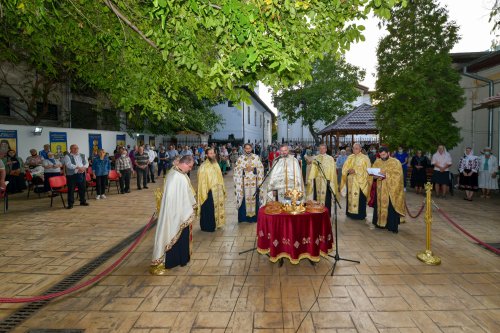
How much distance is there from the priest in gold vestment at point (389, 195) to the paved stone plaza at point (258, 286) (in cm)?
46

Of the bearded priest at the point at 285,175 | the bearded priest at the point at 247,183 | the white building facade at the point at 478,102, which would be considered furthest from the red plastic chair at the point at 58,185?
the white building facade at the point at 478,102

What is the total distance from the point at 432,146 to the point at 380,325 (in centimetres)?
1342

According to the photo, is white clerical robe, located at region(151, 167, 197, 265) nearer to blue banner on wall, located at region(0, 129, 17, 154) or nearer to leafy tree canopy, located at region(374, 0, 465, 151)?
blue banner on wall, located at region(0, 129, 17, 154)

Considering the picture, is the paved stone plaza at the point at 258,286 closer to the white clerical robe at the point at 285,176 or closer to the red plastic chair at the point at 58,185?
the white clerical robe at the point at 285,176

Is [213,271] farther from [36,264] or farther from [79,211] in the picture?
[79,211]

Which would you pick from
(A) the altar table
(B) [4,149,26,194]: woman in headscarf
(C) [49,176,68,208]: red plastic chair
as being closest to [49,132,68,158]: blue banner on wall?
(B) [4,149,26,194]: woman in headscarf

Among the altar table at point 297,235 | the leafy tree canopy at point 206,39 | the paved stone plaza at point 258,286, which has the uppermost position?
the leafy tree canopy at point 206,39

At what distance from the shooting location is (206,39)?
8148mm

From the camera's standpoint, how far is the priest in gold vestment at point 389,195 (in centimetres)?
843

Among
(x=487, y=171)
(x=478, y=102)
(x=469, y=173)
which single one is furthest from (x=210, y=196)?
(x=478, y=102)

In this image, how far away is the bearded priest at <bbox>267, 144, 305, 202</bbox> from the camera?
7852 mm

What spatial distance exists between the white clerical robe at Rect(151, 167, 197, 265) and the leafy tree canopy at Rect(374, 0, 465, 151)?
12.5m

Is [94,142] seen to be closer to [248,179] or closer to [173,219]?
[248,179]

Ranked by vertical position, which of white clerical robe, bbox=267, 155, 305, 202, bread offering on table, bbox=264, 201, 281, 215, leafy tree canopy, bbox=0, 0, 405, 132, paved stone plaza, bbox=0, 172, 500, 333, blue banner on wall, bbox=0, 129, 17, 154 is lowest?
paved stone plaza, bbox=0, 172, 500, 333
